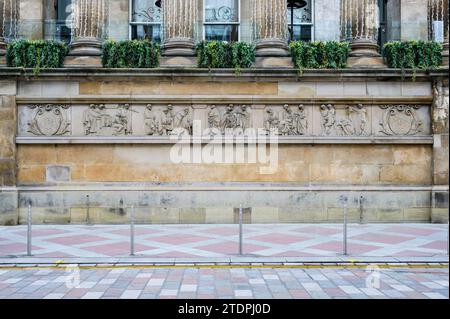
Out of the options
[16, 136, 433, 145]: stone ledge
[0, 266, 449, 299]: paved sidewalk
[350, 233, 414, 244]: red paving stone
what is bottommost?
[0, 266, 449, 299]: paved sidewalk

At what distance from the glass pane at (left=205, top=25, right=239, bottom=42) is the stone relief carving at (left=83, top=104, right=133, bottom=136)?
17.3 feet

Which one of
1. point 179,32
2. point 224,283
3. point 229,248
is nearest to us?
point 224,283

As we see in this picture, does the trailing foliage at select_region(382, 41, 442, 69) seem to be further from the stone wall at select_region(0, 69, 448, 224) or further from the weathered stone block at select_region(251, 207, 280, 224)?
the weathered stone block at select_region(251, 207, 280, 224)

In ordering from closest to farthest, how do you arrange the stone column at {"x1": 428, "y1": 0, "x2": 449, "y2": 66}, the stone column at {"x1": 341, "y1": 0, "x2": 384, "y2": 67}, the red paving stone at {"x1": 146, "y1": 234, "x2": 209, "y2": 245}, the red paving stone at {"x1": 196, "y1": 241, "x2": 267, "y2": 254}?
the red paving stone at {"x1": 196, "y1": 241, "x2": 267, "y2": 254} < the red paving stone at {"x1": 146, "y1": 234, "x2": 209, "y2": 245} < the stone column at {"x1": 341, "y1": 0, "x2": 384, "y2": 67} < the stone column at {"x1": 428, "y1": 0, "x2": 449, "y2": 66}

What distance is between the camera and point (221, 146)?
17.3 meters

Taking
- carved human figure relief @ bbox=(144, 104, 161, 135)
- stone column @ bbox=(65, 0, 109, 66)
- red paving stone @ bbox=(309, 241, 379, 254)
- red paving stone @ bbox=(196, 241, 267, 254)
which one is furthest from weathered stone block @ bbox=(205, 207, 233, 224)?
stone column @ bbox=(65, 0, 109, 66)

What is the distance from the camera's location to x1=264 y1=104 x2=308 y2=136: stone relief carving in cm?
1734

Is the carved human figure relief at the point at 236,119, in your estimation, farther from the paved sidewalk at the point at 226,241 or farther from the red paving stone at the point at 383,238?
the red paving stone at the point at 383,238

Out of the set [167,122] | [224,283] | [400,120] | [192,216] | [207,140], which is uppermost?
[400,120]

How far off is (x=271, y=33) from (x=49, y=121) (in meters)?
8.67

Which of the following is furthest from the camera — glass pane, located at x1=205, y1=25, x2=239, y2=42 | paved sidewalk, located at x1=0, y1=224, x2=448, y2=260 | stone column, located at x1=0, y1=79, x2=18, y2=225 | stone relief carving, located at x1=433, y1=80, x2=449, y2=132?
glass pane, located at x1=205, y1=25, x2=239, y2=42

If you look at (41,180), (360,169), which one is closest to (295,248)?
(360,169)

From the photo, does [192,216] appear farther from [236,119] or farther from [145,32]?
[145,32]

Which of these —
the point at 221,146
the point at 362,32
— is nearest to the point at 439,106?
the point at 362,32
